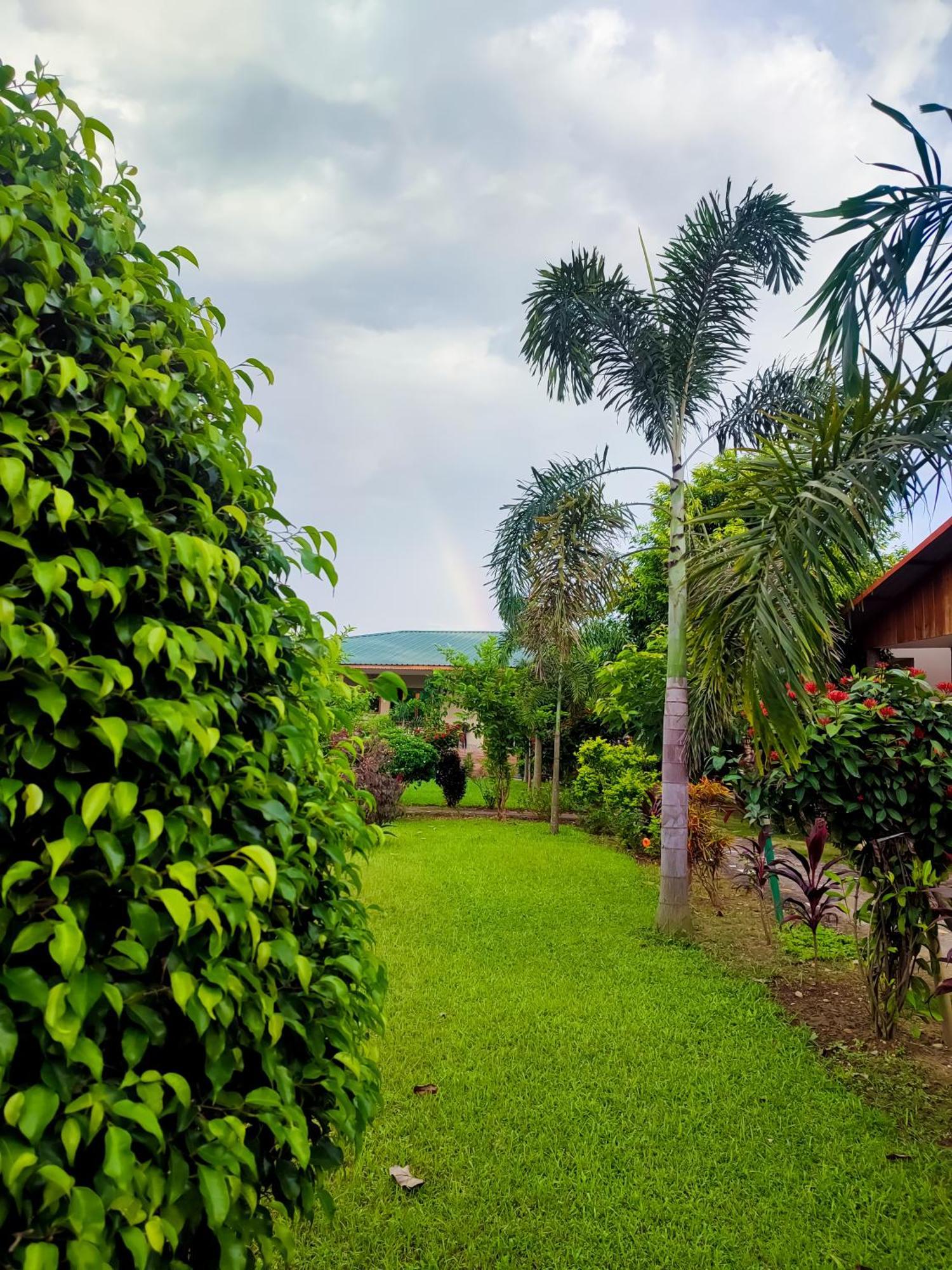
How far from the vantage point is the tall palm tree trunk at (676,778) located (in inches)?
216

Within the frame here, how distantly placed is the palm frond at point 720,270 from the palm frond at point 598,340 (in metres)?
0.17

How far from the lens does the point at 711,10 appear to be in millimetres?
4691

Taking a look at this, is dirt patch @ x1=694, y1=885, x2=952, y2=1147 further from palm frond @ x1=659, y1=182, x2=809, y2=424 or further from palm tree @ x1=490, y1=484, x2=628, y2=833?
palm frond @ x1=659, y1=182, x2=809, y2=424

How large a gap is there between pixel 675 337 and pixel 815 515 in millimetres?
2877

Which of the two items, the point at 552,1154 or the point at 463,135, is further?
the point at 463,135

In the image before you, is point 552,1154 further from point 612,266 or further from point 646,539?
point 646,539

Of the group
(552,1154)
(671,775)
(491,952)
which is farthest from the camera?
(671,775)

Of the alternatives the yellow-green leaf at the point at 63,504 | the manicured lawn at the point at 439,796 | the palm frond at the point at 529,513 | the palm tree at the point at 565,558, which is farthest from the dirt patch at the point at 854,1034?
the manicured lawn at the point at 439,796

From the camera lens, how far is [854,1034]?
3795 millimetres

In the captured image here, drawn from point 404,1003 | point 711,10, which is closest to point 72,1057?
point 404,1003

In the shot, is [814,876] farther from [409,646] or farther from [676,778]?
[409,646]

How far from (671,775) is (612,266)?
4337mm

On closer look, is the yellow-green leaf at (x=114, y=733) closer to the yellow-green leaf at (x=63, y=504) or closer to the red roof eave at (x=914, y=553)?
the yellow-green leaf at (x=63, y=504)

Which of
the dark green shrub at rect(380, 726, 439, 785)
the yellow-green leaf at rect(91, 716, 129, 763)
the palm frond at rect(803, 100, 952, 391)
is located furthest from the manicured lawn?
the yellow-green leaf at rect(91, 716, 129, 763)
